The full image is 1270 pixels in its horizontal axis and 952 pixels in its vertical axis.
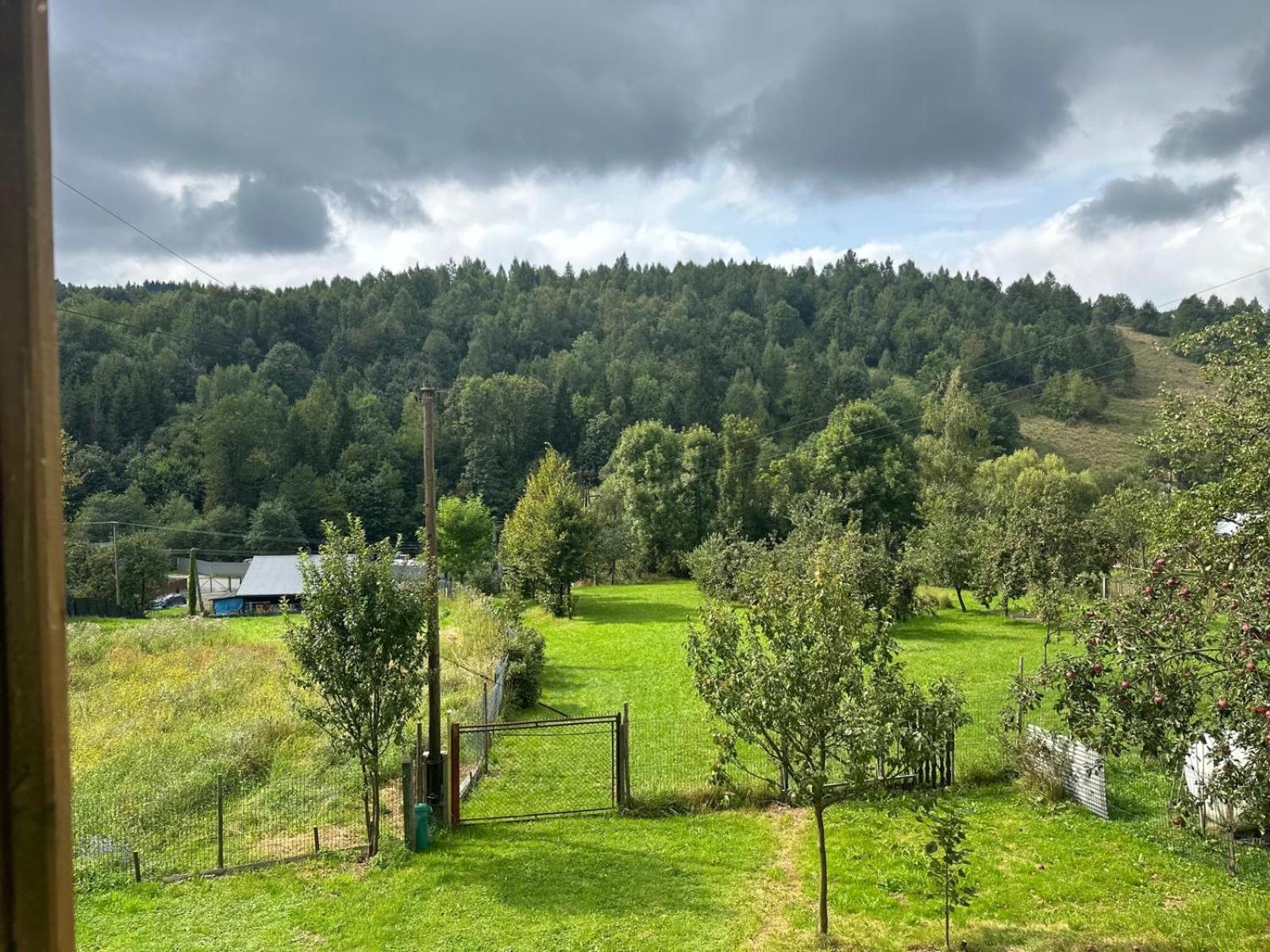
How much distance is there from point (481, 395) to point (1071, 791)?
67.6 meters

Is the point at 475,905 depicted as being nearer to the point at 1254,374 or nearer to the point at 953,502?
the point at 1254,374

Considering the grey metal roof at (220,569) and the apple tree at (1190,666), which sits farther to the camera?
the grey metal roof at (220,569)

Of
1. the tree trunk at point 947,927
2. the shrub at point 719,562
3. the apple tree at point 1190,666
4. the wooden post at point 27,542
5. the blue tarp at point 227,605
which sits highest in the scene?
the wooden post at point 27,542

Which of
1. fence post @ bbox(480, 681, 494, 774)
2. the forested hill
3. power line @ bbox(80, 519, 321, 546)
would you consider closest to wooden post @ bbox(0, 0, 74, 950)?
fence post @ bbox(480, 681, 494, 774)

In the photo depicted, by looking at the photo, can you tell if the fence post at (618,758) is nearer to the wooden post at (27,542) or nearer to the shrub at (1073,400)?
the wooden post at (27,542)

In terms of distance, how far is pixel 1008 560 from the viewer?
1150 inches

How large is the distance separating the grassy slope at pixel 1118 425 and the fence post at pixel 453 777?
229 ft

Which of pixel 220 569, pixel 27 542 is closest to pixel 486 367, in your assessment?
pixel 220 569

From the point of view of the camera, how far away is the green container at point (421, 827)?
11.4m

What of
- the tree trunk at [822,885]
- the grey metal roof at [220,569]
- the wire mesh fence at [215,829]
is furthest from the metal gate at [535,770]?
the grey metal roof at [220,569]

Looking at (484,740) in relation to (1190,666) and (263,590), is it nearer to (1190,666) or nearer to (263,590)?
(1190,666)

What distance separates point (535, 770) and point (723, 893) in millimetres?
5598

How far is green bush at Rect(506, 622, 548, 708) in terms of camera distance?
19.0m

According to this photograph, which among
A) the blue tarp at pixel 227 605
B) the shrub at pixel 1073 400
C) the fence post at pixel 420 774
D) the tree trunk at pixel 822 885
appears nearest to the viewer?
the tree trunk at pixel 822 885
